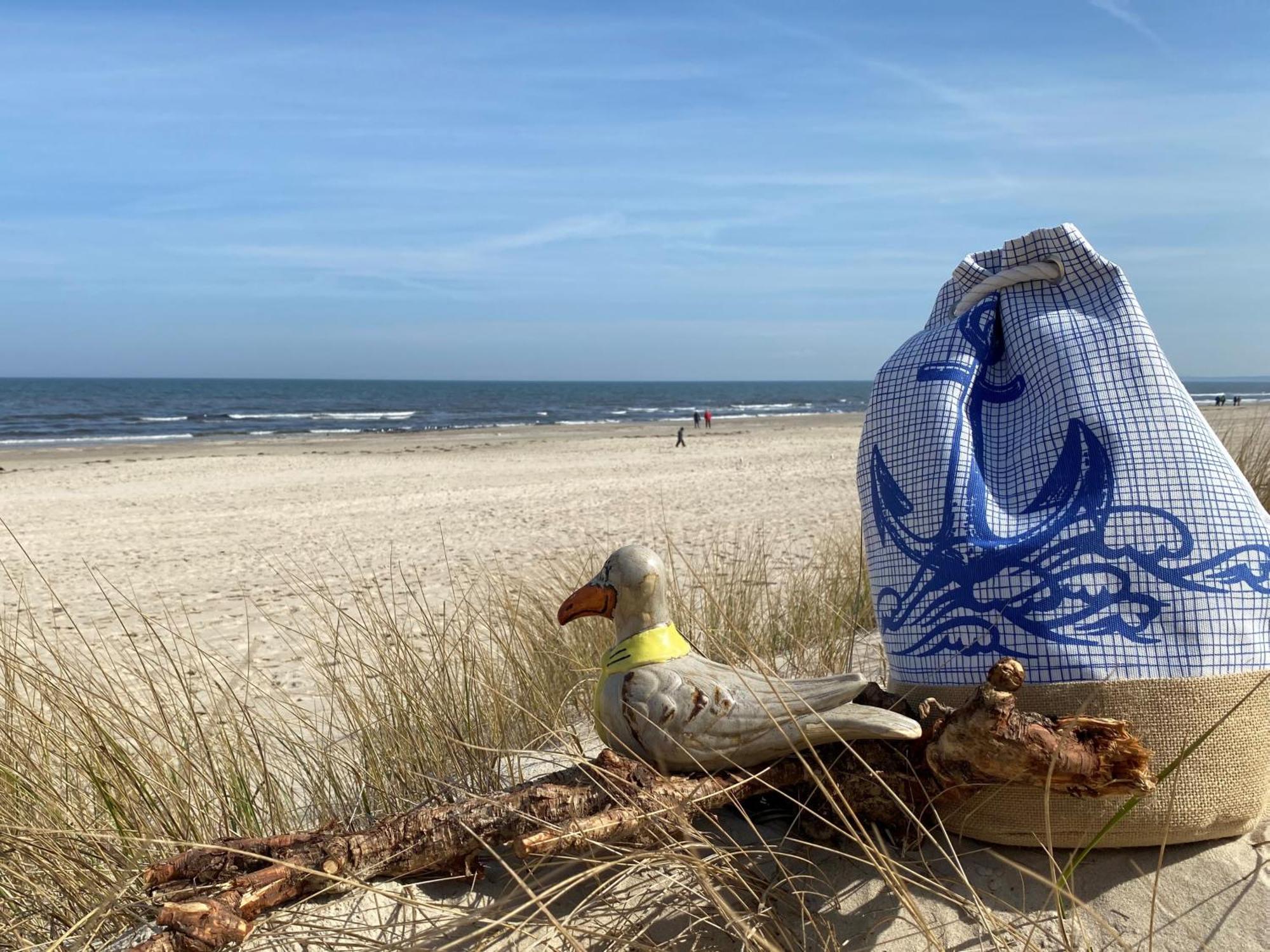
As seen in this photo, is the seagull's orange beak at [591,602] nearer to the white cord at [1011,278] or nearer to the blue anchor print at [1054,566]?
the blue anchor print at [1054,566]

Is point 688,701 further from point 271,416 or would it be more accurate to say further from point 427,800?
point 271,416

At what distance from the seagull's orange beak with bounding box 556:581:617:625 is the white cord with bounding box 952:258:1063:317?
48.7 inches

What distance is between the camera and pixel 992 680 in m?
1.76

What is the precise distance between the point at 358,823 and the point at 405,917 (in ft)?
2.64

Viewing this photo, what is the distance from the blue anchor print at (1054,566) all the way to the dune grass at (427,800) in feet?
1.57

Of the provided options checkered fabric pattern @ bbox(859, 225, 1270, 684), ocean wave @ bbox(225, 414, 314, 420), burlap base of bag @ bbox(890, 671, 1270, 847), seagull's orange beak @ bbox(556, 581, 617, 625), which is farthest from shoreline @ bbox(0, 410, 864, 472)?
burlap base of bag @ bbox(890, 671, 1270, 847)

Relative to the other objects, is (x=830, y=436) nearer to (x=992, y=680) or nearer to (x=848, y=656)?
(x=848, y=656)

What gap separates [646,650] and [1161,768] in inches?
44.4

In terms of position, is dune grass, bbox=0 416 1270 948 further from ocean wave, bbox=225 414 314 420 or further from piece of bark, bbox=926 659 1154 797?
ocean wave, bbox=225 414 314 420

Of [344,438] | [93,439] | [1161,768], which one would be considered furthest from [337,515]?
[93,439]

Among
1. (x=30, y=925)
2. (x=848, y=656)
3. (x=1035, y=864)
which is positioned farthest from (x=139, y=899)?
(x=848, y=656)

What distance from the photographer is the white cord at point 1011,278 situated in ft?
8.14

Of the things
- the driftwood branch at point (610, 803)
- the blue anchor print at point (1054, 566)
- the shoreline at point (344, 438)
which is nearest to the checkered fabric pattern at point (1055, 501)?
the blue anchor print at point (1054, 566)

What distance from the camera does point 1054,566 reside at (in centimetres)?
208
